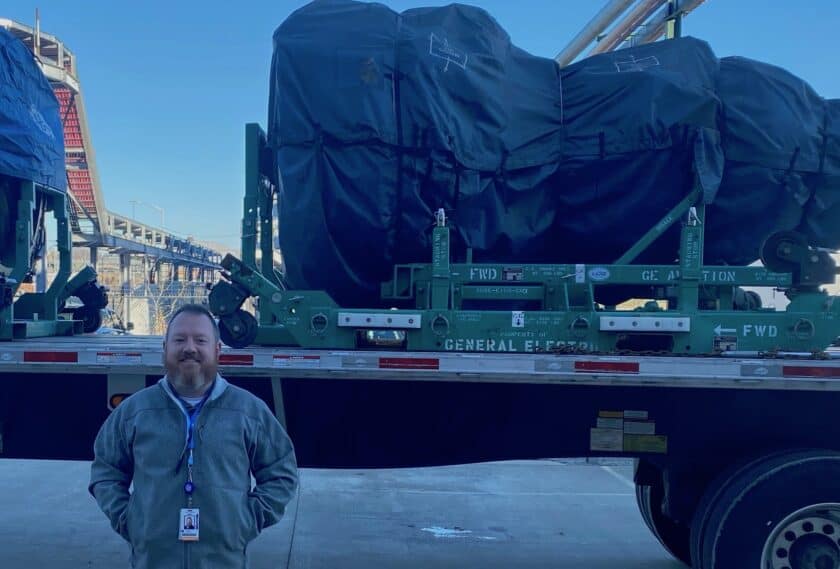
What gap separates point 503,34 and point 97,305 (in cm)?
404

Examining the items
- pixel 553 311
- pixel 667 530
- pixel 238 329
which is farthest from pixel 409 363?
pixel 667 530

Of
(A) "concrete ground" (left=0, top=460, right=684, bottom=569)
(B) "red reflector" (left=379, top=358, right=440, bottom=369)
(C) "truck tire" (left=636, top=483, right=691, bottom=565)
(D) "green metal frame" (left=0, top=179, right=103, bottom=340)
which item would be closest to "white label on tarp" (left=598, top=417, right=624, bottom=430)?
(B) "red reflector" (left=379, top=358, right=440, bottom=369)

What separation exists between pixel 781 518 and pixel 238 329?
309 centimetres

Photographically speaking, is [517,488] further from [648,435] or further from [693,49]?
[693,49]

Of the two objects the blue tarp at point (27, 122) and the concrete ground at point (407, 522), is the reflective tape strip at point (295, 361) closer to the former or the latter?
the concrete ground at point (407, 522)

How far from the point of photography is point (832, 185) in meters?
4.51

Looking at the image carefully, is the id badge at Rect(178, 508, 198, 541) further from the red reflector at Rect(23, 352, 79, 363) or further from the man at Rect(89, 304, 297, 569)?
the red reflector at Rect(23, 352, 79, 363)

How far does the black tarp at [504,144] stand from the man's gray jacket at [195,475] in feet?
7.08

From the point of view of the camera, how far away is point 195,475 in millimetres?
2262

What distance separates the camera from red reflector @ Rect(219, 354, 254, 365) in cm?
374

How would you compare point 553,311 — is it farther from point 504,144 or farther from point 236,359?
point 236,359

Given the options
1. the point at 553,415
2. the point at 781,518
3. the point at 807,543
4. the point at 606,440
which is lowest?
the point at 807,543

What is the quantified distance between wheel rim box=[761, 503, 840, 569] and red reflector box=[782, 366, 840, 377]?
2.27 ft

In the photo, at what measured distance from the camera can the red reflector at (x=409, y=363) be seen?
3607 mm
